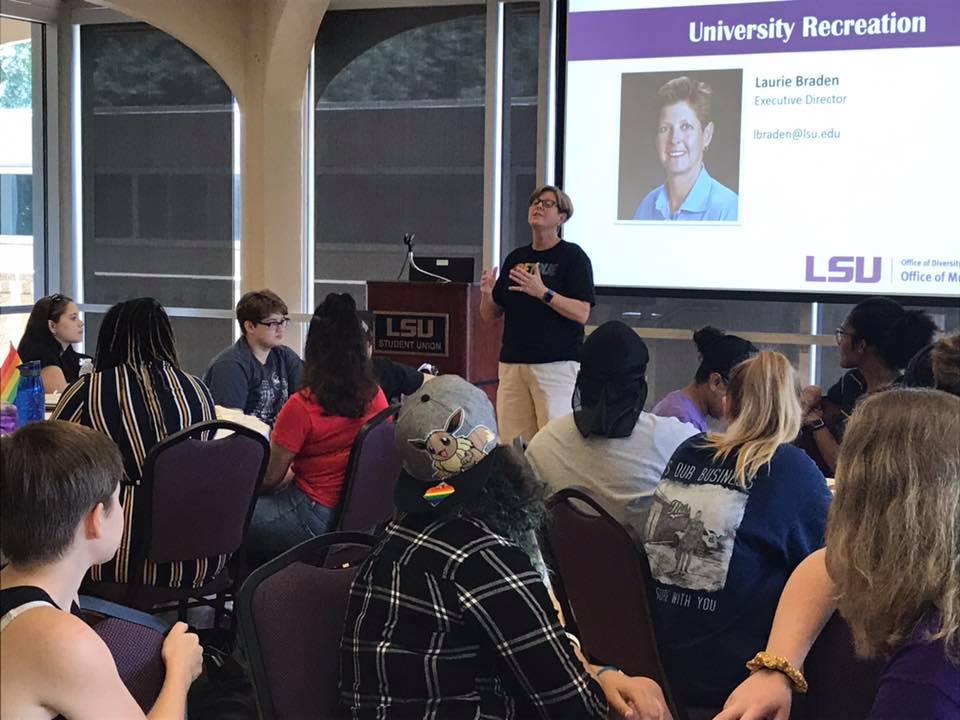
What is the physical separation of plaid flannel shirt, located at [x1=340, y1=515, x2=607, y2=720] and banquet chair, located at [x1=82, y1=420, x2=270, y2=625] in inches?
54.8

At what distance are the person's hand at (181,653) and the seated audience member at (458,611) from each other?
246 millimetres

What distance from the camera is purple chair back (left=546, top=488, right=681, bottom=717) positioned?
2.08m

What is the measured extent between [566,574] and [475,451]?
2.48ft

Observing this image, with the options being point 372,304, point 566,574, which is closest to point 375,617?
point 566,574

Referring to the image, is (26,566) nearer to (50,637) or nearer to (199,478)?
(50,637)

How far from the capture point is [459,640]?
5.19 feet

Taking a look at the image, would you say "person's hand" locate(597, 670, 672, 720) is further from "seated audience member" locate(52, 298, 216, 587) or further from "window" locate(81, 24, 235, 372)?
"window" locate(81, 24, 235, 372)

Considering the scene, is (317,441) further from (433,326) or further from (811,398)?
(433,326)

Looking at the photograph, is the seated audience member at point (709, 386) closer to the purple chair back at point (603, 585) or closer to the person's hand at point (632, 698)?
the purple chair back at point (603, 585)

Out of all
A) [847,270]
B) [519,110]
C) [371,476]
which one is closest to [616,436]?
[371,476]

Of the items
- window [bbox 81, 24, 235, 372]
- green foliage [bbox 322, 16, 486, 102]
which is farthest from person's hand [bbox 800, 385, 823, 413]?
window [bbox 81, 24, 235, 372]

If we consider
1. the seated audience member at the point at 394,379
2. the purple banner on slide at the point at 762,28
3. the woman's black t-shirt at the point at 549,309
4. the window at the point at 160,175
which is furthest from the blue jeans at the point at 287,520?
the window at the point at 160,175

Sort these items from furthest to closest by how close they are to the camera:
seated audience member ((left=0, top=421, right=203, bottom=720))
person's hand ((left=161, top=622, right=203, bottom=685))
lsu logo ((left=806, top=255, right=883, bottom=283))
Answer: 1. lsu logo ((left=806, top=255, right=883, bottom=283))
2. person's hand ((left=161, top=622, right=203, bottom=685))
3. seated audience member ((left=0, top=421, right=203, bottom=720))

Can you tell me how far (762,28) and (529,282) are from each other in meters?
2.22
